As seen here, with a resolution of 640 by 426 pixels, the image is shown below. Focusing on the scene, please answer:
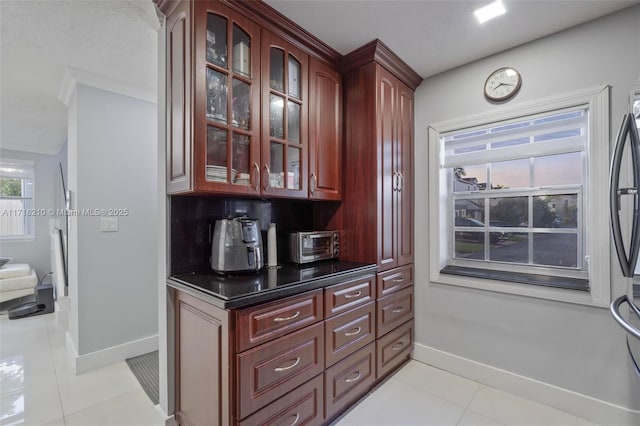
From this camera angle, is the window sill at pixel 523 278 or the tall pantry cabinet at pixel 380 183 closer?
the window sill at pixel 523 278

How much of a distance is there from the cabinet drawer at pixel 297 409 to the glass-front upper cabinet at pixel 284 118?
1.11m

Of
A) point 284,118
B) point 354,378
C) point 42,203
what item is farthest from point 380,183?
point 42,203

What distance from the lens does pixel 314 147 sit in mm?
2010

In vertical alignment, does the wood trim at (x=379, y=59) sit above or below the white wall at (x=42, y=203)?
above

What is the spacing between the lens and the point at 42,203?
488 centimetres

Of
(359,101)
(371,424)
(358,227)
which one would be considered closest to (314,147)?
(359,101)

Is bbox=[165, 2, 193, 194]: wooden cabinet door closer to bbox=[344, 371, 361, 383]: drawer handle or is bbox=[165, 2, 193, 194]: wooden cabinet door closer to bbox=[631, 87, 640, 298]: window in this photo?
bbox=[344, 371, 361, 383]: drawer handle

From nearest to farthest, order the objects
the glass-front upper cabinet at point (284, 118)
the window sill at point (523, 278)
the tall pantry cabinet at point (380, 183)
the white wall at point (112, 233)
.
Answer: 1. the glass-front upper cabinet at point (284, 118)
2. the window sill at point (523, 278)
3. the tall pantry cabinet at point (380, 183)
4. the white wall at point (112, 233)

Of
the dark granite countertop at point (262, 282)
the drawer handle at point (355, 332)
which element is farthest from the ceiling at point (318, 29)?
the drawer handle at point (355, 332)

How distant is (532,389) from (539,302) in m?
0.60

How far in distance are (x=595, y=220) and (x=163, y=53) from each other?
2812 mm

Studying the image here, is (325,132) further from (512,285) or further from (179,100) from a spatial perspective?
(512,285)

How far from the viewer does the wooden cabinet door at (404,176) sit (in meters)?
2.32

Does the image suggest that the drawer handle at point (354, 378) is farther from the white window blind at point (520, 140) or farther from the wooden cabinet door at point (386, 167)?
the white window blind at point (520, 140)
